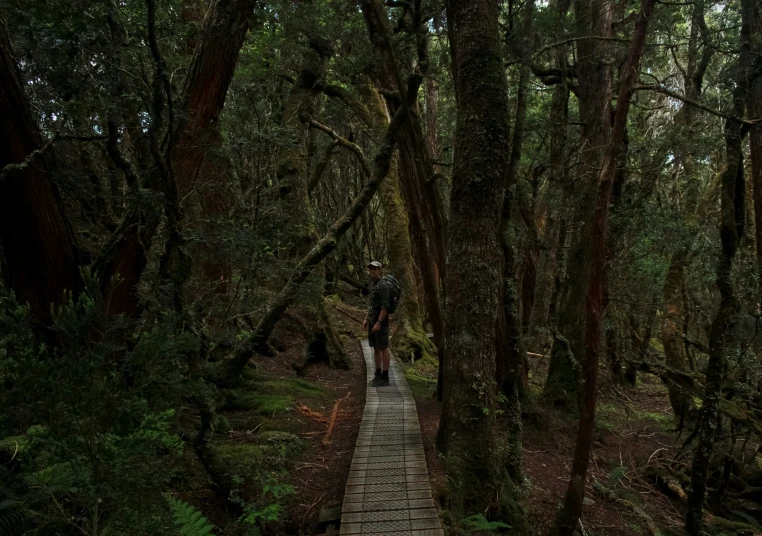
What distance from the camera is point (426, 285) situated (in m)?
7.26

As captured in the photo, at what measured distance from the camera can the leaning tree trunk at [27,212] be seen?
4.18m

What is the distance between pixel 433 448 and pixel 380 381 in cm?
264

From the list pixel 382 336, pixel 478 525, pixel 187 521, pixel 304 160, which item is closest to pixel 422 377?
pixel 382 336

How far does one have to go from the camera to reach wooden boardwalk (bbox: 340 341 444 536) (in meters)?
3.77

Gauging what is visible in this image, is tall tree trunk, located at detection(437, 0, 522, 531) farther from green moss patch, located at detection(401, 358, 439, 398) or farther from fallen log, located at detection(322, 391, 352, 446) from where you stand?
green moss patch, located at detection(401, 358, 439, 398)

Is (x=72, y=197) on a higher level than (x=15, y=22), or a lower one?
lower

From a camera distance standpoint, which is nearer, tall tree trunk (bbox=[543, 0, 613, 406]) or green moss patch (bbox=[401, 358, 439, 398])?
tall tree trunk (bbox=[543, 0, 613, 406])

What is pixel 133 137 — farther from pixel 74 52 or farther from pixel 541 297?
pixel 541 297

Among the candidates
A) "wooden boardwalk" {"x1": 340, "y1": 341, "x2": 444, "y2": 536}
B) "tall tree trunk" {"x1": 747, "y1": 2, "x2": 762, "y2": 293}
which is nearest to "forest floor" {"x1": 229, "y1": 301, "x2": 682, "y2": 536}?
"wooden boardwalk" {"x1": 340, "y1": 341, "x2": 444, "y2": 536}

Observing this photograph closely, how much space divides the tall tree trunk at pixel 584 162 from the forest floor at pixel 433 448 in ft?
2.25

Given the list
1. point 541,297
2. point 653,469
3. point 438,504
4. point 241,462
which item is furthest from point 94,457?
point 541,297

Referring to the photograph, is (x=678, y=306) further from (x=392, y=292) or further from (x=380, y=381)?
(x=380, y=381)

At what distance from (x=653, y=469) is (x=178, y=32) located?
8.49 meters

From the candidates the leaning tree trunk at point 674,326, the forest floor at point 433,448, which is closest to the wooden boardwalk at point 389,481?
the forest floor at point 433,448
